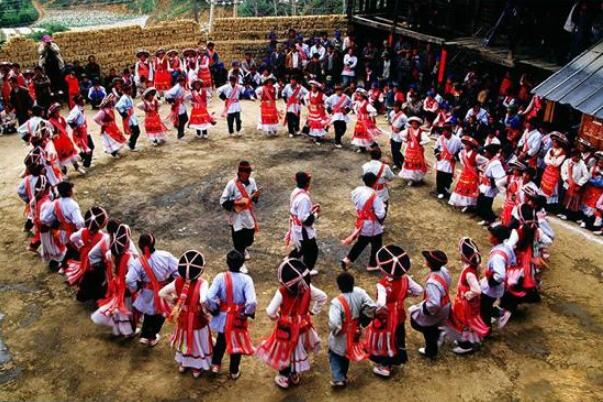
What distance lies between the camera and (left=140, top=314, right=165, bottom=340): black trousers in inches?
251

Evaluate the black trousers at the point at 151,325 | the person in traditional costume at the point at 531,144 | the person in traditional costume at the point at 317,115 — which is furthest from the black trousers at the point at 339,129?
the black trousers at the point at 151,325

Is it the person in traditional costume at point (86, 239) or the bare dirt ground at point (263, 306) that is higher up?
the person in traditional costume at point (86, 239)

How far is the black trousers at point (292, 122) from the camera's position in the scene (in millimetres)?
13992

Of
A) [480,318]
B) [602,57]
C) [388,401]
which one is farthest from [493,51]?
[388,401]

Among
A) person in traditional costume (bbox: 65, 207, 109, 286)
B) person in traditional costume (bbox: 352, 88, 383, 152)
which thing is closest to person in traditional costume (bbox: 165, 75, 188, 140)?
person in traditional costume (bbox: 352, 88, 383, 152)

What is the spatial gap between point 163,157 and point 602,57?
932cm

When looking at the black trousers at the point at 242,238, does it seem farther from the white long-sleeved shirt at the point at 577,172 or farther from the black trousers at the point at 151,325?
the white long-sleeved shirt at the point at 577,172

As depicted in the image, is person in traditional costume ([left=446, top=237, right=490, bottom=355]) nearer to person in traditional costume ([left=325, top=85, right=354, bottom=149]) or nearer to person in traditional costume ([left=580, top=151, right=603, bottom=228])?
person in traditional costume ([left=580, top=151, right=603, bottom=228])

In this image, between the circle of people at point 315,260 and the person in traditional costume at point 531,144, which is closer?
the circle of people at point 315,260

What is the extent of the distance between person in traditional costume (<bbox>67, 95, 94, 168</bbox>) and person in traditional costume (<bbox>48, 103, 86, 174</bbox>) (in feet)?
0.69

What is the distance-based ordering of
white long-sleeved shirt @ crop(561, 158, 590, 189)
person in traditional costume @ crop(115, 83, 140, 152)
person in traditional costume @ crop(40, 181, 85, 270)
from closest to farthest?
person in traditional costume @ crop(40, 181, 85, 270) → white long-sleeved shirt @ crop(561, 158, 590, 189) → person in traditional costume @ crop(115, 83, 140, 152)

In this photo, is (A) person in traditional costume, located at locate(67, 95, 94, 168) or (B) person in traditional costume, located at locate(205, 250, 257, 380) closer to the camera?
(B) person in traditional costume, located at locate(205, 250, 257, 380)

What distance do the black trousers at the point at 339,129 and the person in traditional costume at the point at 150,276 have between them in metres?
7.80

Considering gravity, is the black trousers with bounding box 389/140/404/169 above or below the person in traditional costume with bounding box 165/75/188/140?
below
